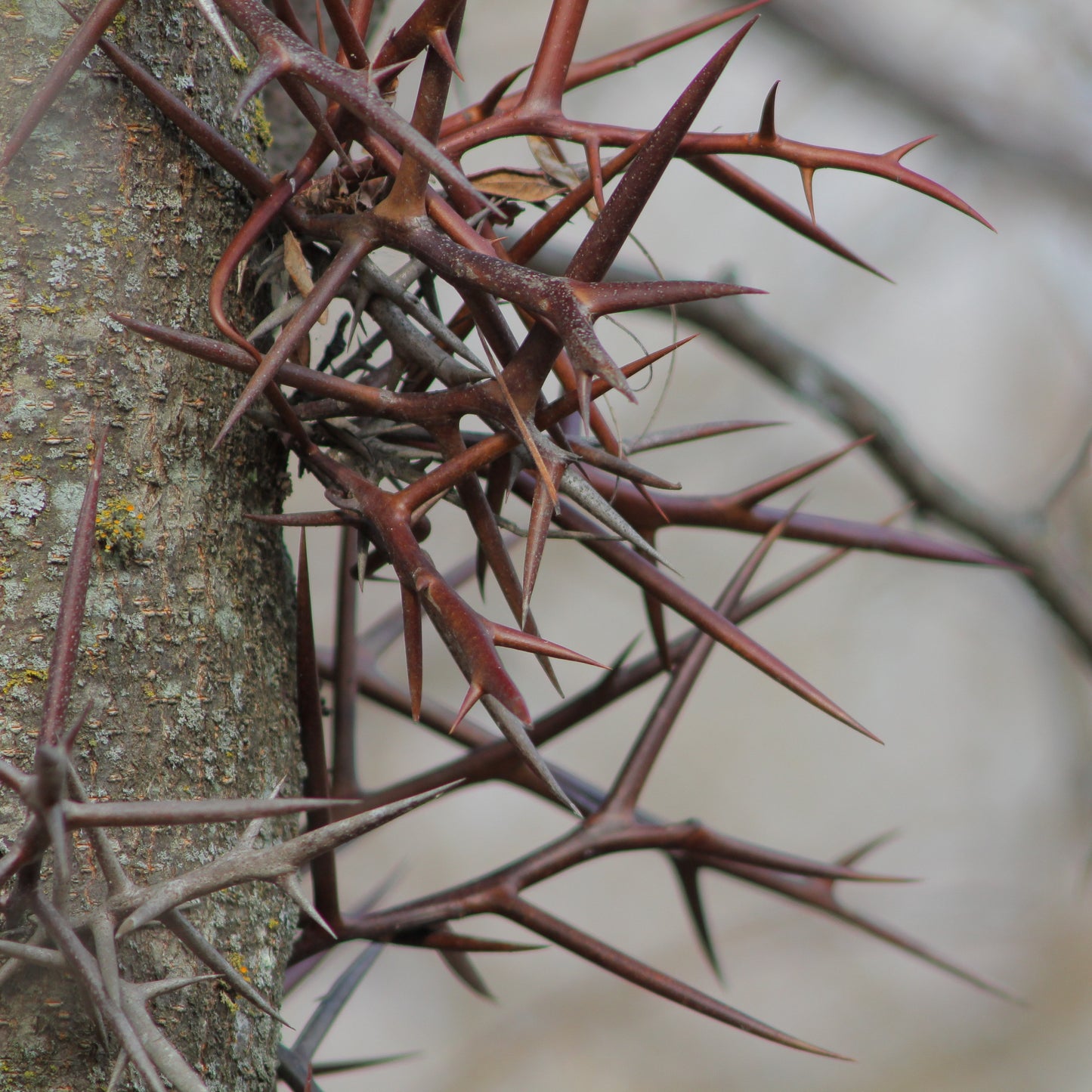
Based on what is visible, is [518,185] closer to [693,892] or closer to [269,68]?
[269,68]

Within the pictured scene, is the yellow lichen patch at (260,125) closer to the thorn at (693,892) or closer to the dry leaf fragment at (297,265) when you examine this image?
the dry leaf fragment at (297,265)

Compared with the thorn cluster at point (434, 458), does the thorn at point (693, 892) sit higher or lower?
lower

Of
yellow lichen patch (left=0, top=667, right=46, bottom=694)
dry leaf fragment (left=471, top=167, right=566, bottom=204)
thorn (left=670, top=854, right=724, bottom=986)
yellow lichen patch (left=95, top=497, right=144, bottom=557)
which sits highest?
dry leaf fragment (left=471, top=167, right=566, bottom=204)

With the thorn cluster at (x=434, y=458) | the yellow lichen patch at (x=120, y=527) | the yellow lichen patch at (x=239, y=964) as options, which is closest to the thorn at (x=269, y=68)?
the thorn cluster at (x=434, y=458)

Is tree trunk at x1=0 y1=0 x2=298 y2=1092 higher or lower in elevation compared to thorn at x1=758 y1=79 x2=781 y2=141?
lower

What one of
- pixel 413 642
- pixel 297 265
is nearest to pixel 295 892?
pixel 413 642

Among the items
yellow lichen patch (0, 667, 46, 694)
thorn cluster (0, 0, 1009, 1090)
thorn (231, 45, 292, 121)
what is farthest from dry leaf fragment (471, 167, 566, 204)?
yellow lichen patch (0, 667, 46, 694)


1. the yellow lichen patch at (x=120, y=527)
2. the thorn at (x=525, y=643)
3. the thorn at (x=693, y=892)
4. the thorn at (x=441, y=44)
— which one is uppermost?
the thorn at (x=441, y=44)

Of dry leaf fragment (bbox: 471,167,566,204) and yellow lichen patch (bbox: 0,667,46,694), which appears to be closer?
yellow lichen patch (bbox: 0,667,46,694)

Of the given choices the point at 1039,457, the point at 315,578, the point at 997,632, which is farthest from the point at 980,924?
the point at 315,578

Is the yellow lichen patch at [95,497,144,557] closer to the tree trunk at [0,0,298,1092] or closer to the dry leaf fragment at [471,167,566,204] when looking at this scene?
the tree trunk at [0,0,298,1092]
